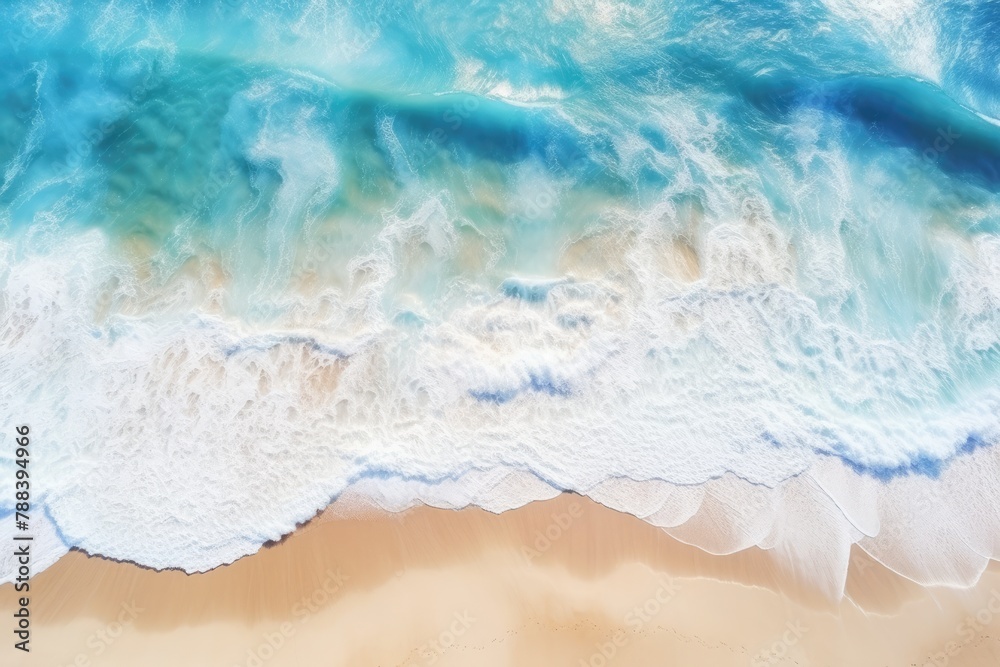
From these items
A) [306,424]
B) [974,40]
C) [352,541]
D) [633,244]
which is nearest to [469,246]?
[633,244]

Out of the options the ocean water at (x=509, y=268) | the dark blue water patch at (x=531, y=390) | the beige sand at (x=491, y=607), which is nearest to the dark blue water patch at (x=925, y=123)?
the ocean water at (x=509, y=268)

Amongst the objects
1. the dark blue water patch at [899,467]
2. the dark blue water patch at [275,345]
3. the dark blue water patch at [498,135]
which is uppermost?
the dark blue water patch at [498,135]

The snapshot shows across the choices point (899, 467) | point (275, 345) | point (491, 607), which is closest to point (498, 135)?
point (275, 345)

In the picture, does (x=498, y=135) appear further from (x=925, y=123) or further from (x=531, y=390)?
(x=925, y=123)

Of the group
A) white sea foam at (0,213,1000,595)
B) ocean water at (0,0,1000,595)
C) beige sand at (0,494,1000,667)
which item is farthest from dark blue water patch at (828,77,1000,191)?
beige sand at (0,494,1000,667)

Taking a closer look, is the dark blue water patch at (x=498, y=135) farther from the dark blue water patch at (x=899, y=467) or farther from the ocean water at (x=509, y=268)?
the dark blue water patch at (x=899, y=467)

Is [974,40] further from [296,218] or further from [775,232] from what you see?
[296,218]

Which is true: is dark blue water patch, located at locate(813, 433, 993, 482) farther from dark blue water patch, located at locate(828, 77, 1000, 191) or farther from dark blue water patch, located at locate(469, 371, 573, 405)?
dark blue water patch, located at locate(828, 77, 1000, 191)
